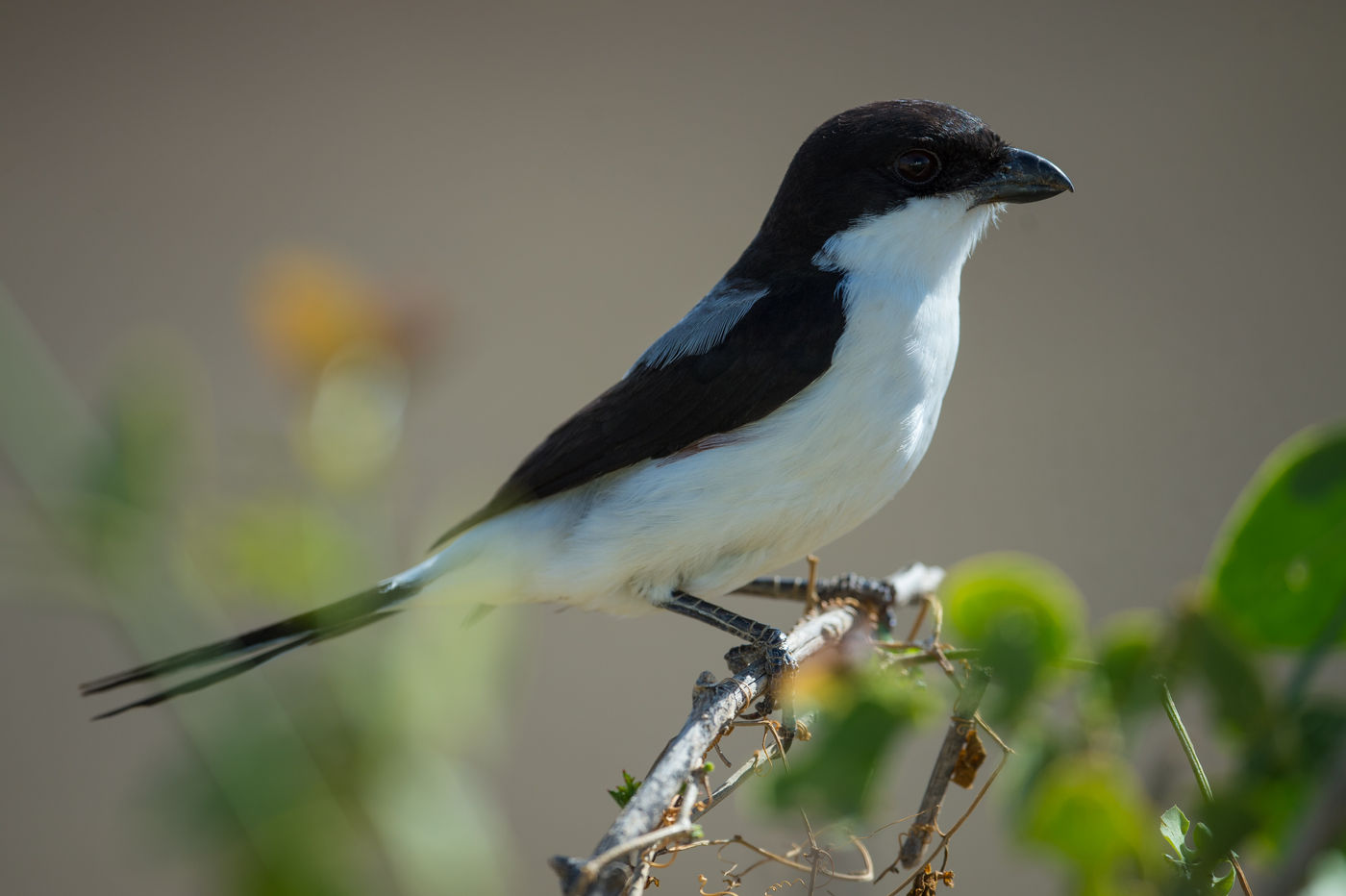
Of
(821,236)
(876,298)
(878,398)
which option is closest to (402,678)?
(878,398)

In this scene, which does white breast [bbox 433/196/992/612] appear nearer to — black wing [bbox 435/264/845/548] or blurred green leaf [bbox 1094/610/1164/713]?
black wing [bbox 435/264/845/548]

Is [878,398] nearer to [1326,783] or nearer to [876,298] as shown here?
[876,298]

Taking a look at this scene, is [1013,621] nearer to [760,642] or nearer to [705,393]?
[760,642]

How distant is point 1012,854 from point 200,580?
32 centimetres

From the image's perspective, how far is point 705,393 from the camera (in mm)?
1848

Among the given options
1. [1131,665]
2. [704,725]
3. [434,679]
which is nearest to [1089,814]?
[1131,665]

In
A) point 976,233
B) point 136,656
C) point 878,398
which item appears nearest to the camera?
point 136,656

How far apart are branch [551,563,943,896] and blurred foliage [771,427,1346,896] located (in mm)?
261

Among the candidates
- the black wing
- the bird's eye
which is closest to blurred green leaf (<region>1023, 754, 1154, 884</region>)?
the black wing

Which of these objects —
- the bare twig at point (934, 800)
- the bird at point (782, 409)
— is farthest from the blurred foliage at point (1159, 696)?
the bird at point (782, 409)

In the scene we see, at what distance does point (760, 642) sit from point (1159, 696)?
1283 millimetres

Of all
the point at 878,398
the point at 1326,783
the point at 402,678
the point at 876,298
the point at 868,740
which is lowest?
the point at 1326,783

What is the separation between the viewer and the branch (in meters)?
0.63

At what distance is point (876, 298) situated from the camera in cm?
183
